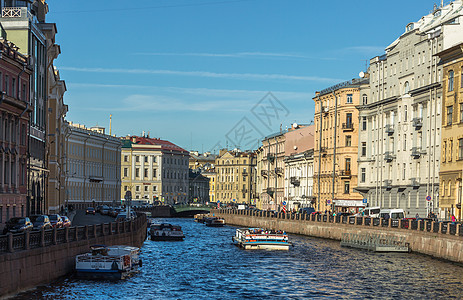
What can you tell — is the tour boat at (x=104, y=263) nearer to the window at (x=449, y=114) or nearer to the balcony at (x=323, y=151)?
the window at (x=449, y=114)

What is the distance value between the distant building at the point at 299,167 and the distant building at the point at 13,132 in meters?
79.2

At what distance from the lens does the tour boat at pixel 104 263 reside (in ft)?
141

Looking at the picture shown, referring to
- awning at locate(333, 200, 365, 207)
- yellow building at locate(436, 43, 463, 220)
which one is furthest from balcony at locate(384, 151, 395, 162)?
yellow building at locate(436, 43, 463, 220)

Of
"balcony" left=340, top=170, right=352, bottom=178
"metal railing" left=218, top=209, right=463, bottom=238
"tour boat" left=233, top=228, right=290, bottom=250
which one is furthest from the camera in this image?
"balcony" left=340, top=170, right=352, bottom=178

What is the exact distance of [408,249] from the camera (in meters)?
65.8

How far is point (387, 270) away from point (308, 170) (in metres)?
89.0

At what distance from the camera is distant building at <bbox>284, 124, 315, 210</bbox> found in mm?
141962

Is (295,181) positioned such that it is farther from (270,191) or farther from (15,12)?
(15,12)

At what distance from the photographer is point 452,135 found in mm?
77688

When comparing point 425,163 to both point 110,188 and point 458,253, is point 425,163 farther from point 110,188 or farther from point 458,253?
point 110,188

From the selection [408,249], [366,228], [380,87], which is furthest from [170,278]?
[380,87]

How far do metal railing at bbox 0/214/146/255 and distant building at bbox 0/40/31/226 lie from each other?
879cm

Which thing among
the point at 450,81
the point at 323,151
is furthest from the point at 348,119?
the point at 450,81

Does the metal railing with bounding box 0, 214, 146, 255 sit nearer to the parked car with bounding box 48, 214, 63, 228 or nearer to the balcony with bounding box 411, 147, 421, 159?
the parked car with bounding box 48, 214, 63, 228
